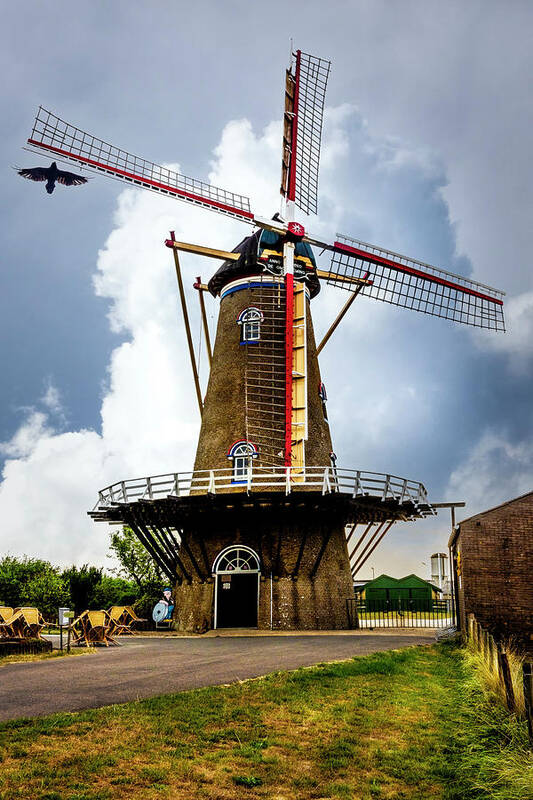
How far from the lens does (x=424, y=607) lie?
3828cm

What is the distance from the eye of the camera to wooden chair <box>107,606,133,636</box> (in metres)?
19.3

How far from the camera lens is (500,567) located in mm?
18047

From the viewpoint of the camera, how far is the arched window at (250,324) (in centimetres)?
2353

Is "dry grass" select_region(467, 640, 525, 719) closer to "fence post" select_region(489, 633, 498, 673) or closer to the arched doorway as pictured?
"fence post" select_region(489, 633, 498, 673)

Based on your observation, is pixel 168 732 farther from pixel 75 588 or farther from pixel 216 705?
pixel 75 588

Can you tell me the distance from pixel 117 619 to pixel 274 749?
16438mm

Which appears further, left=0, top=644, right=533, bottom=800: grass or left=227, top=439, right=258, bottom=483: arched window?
left=227, top=439, right=258, bottom=483: arched window

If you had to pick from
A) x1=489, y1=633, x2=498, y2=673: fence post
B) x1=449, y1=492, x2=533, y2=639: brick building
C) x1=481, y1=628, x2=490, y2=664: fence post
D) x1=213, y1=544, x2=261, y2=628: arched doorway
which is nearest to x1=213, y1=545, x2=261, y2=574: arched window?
x1=213, y1=544, x2=261, y2=628: arched doorway

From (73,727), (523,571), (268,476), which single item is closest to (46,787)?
(73,727)

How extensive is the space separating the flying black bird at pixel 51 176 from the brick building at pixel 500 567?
51.7ft

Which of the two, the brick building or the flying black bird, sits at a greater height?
the flying black bird

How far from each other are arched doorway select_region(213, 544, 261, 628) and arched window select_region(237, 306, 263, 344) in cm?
726

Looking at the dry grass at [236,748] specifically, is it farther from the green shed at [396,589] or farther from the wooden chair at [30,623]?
the green shed at [396,589]

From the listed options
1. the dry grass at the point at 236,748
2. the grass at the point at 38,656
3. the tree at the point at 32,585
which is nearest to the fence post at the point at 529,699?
the dry grass at the point at 236,748
